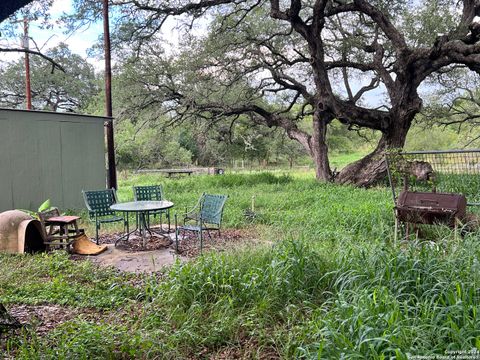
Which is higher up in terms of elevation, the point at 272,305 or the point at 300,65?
the point at 300,65

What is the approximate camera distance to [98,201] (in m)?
6.18

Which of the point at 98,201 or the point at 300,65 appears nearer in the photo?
the point at 98,201

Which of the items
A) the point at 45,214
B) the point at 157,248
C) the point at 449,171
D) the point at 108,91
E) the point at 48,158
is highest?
the point at 108,91

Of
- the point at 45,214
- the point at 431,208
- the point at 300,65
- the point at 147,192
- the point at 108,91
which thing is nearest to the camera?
the point at 431,208

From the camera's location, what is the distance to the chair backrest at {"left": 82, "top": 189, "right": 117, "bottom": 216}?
6038mm

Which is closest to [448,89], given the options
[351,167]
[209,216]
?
[351,167]

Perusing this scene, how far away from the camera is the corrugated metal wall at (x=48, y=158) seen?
752 cm

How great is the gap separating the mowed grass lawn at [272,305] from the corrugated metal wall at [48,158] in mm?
3937

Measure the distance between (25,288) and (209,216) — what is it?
2661mm

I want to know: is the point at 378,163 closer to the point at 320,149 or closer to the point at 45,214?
the point at 320,149

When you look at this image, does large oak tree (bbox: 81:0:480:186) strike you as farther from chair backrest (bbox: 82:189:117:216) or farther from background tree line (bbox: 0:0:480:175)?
chair backrest (bbox: 82:189:117:216)

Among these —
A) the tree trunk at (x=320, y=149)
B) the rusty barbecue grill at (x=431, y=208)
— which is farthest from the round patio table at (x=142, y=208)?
the tree trunk at (x=320, y=149)

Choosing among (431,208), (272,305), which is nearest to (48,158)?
(272,305)

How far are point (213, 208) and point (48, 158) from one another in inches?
184
